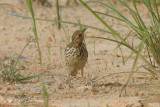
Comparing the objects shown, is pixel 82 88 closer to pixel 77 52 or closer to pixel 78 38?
pixel 77 52

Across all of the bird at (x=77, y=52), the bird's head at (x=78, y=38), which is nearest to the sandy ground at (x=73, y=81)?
the bird at (x=77, y=52)

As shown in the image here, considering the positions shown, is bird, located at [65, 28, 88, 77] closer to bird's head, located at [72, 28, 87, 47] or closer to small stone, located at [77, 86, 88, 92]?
bird's head, located at [72, 28, 87, 47]

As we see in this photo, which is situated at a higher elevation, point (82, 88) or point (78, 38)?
point (78, 38)

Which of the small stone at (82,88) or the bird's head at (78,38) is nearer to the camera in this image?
the small stone at (82,88)

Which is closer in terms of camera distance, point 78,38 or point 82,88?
point 82,88

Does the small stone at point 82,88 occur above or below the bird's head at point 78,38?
below

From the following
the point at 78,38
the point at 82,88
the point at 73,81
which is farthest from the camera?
the point at 73,81

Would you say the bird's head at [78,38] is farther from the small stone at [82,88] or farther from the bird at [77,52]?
the small stone at [82,88]

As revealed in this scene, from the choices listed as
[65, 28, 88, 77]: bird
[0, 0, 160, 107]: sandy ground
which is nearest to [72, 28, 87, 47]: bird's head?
[65, 28, 88, 77]: bird

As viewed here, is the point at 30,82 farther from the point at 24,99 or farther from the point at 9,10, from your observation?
the point at 9,10

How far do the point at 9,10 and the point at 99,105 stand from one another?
559 centimetres

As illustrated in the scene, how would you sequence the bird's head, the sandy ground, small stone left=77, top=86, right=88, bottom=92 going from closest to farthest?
the sandy ground
small stone left=77, top=86, right=88, bottom=92
the bird's head

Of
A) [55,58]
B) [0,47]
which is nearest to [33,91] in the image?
[55,58]

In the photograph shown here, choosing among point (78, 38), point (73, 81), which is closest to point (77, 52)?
point (78, 38)
